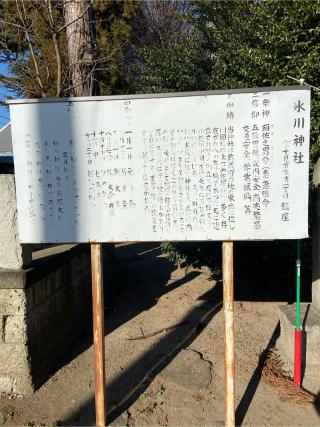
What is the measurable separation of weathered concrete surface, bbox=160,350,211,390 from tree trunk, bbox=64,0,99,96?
3.76 meters

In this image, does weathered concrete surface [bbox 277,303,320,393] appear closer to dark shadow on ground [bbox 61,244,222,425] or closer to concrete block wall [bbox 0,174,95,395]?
dark shadow on ground [bbox 61,244,222,425]

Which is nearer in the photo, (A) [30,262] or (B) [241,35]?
(A) [30,262]

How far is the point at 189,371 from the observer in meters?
3.80

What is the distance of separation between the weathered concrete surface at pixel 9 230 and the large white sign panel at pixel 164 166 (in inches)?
17.9

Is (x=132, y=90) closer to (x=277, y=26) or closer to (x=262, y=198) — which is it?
(x=277, y=26)

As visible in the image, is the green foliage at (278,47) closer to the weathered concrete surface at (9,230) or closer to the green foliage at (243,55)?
the green foliage at (243,55)

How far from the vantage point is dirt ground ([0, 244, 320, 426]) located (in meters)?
3.20

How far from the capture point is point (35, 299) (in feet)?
11.8

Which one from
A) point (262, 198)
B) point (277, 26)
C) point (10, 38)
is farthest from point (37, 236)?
point (10, 38)

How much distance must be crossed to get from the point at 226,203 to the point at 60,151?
1.23 metres

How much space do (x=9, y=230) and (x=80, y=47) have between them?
3.41 meters

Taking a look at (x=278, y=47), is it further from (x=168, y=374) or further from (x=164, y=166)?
(x=168, y=374)

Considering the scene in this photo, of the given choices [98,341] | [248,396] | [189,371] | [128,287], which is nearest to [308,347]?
[248,396]

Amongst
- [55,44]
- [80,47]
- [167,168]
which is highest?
[80,47]
